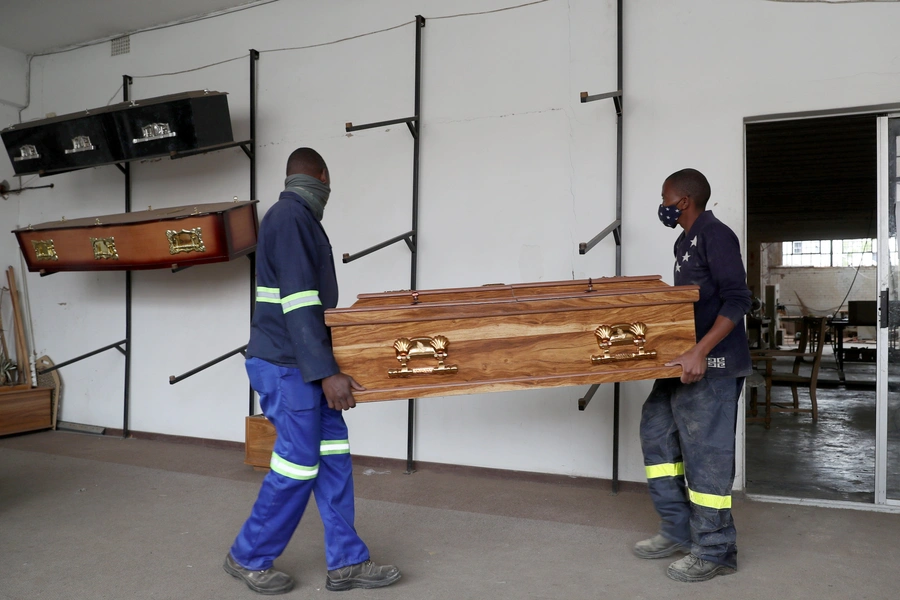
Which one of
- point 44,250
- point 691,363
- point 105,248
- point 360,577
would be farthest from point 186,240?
point 691,363

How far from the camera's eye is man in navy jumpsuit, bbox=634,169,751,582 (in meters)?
2.54

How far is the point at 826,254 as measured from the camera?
72.0 ft

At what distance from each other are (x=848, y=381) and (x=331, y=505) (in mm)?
8978

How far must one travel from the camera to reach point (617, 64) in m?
3.90

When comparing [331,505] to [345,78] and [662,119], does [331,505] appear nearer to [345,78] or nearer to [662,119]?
[662,119]

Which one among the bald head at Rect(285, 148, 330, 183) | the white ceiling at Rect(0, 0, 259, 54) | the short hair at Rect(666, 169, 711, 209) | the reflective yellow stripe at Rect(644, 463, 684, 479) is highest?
the white ceiling at Rect(0, 0, 259, 54)

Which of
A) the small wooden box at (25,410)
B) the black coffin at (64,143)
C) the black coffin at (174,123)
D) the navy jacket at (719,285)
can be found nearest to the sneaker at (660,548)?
the navy jacket at (719,285)

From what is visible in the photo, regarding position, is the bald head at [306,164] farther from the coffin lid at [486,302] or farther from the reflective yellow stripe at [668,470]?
the reflective yellow stripe at [668,470]

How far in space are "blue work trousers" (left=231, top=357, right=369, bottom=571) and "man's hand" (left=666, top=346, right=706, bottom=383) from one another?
1.29 metres

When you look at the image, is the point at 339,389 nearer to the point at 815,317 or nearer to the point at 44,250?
the point at 44,250

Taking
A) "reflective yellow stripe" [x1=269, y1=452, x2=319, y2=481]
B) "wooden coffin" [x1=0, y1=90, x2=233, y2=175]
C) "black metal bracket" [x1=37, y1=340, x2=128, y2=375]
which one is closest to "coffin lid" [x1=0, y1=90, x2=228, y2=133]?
"wooden coffin" [x1=0, y1=90, x2=233, y2=175]

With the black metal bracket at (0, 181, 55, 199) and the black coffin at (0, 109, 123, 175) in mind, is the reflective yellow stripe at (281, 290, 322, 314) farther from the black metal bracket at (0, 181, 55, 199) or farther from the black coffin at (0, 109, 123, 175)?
the black metal bracket at (0, 181, 55, 199)

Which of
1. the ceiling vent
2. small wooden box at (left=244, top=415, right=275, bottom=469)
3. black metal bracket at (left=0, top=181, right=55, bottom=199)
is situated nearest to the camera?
small wooden box at (left=244, top=415, right=275, bottom=469)

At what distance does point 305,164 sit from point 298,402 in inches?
36.7
